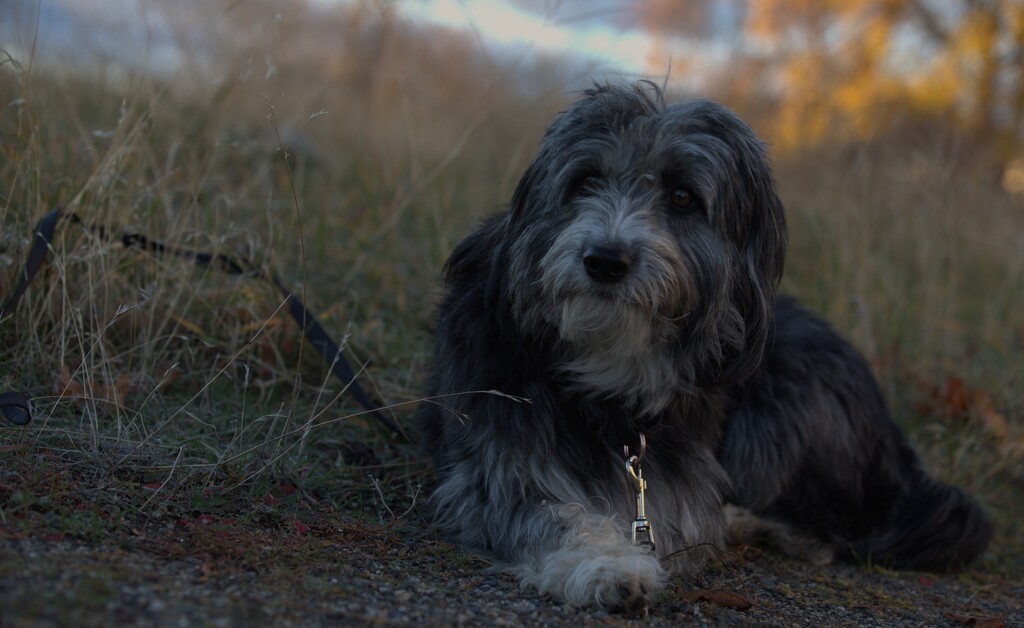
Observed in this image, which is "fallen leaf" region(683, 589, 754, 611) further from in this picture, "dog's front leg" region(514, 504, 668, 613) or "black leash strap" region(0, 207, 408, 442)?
"black leash strap" region(0, 207, 408, 442)

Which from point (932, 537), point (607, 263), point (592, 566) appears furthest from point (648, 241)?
point (932, 537)

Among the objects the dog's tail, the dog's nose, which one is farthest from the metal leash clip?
the dog's tail

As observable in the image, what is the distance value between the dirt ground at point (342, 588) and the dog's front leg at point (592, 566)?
5 centimetres

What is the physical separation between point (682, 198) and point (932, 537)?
223 centimetres

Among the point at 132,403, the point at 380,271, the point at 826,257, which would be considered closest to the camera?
the point at 132,403

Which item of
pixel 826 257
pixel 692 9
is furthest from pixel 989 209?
pixel 692 9

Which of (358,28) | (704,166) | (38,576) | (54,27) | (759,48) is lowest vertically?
(38,576)

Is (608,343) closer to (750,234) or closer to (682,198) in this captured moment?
(682,198)

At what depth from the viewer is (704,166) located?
10.3 ft

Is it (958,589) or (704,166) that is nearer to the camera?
(704,166)

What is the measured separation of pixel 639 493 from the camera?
3242 mm

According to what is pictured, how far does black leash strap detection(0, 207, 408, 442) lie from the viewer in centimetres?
387

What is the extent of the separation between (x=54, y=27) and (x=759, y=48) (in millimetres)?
7396

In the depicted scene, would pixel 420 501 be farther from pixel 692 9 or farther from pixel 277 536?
pixel 692 9
